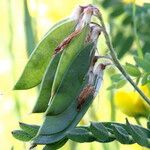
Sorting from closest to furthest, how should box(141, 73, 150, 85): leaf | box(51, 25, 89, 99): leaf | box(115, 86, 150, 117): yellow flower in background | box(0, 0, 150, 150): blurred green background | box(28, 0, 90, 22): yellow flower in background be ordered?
box(51, 25, 89, 99): leaf < box(141, 73, 150, 85): leaf < box(115, 86, 150, 117): yellow flower in background < box(0, 0, 150, 150): blurred green background < box(28, 0, 90, 22): yellow flower in background

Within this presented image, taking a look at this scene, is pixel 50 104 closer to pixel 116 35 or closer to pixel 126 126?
pixel 126 126

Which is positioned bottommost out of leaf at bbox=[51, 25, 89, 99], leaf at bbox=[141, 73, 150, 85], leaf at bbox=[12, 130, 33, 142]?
leaf at bbox=[12, 130, 33, 142]

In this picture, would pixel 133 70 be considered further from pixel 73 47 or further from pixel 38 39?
pixel 38 39

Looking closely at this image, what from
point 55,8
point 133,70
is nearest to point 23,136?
point 133,70

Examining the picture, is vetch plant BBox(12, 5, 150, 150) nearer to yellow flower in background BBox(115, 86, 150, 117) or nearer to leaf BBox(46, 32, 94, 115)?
leaf BBox(46, 32, 94, 115)

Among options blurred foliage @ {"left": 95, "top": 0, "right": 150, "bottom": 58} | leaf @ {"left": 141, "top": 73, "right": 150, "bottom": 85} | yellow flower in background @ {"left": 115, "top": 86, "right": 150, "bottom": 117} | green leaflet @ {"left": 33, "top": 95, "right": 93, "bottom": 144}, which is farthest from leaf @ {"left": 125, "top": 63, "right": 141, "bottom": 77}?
blurred foliage @ {"left": 95, "top": 0, "right": 150, "bottom": 58}

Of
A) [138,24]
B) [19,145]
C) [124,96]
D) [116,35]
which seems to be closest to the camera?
[124,96]

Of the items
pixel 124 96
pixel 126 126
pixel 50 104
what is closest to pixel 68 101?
pixel 50 104
